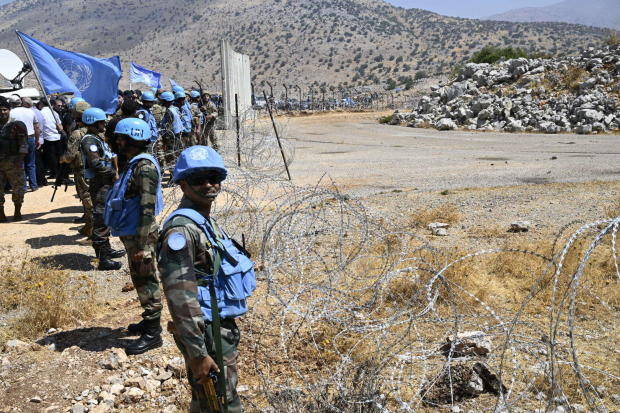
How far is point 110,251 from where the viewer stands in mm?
6473

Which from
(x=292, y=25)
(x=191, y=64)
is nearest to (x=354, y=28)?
(x=292, y=25)

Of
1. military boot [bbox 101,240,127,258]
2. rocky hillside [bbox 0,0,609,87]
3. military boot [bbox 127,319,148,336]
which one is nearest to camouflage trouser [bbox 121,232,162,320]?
military boot [bbox 127,319,148,336]

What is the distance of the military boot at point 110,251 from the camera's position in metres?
6.23

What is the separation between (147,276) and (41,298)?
138 cm

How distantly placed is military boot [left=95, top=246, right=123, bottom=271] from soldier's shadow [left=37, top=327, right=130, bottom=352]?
5.14 ft

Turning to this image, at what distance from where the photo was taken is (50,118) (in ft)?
37.3

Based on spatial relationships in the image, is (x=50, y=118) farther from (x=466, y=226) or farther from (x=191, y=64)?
(x=191, y=64)

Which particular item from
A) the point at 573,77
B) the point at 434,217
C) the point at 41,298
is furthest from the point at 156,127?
the point at 573,77

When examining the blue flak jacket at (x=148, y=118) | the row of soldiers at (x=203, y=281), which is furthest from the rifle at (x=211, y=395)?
Answer: the blue flak jacket at (x=148, y=118)

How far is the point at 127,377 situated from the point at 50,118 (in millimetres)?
9153

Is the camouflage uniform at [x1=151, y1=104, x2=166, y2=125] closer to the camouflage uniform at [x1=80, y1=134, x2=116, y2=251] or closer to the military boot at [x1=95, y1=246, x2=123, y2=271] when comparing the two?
the camouflage uniform at [x1=80, y1=134, x2=116, y2=251]

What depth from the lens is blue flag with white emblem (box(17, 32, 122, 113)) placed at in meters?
10.2

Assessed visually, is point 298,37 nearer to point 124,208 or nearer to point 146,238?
point 124,208

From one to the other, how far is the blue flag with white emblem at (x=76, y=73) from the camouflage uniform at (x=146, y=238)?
290 inches
